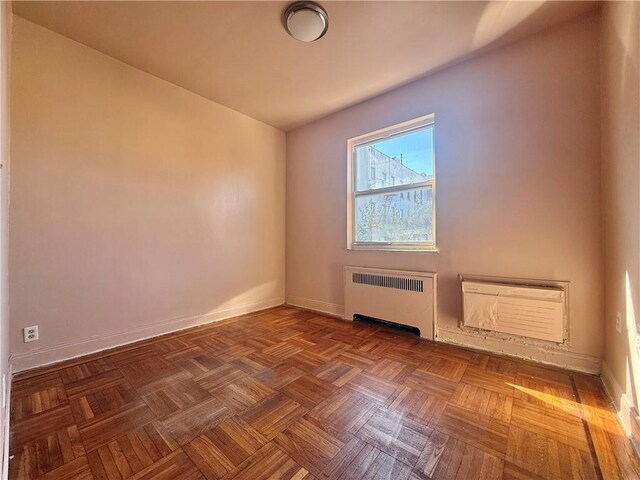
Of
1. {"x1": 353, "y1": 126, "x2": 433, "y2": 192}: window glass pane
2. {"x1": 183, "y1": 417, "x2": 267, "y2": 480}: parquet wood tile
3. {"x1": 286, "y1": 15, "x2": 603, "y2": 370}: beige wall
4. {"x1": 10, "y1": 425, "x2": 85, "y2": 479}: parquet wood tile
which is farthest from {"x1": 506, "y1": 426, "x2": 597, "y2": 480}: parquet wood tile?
{"x1": 353, "y1": 126, "x2": 433, "y2": 192}: window glass pane

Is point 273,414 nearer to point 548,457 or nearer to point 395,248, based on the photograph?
point 548,457

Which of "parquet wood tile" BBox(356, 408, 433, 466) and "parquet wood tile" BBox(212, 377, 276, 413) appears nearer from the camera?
"parquet wood tile" BBox(356, 408, 433, 466)

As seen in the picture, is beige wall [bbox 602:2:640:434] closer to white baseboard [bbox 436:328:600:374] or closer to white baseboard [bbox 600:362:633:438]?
white baseboard [bbox 600:362:633:438]

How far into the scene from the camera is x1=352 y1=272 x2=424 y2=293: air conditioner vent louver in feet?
8.54

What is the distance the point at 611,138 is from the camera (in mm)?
1676

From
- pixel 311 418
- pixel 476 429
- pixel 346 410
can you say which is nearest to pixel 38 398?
pixel 311 418

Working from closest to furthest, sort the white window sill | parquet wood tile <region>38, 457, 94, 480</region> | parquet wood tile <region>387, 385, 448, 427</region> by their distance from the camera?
parquet wood tile <region>38, 457, 94, 480</region>
parquet wood tile <region>387, 385, 448, 427</region>
the white window sill

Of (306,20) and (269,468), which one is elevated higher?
(306,20)

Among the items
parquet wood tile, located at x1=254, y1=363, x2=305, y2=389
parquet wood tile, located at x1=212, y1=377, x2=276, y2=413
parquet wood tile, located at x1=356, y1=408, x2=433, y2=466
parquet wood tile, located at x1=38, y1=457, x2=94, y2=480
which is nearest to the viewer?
parquet wood tile, located at x1=38, y1=457, x2=94, y2=480

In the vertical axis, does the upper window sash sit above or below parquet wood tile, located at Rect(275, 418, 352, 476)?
above

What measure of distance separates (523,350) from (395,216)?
1.64 m

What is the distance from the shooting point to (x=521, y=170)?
2131mm

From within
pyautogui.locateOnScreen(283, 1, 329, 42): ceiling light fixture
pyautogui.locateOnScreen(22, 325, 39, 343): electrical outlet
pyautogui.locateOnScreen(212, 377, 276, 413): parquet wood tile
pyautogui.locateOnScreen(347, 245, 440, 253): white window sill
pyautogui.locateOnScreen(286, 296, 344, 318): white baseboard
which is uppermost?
pyautogui.locateOnScreen(283, 1, 329, 42): ceiling light fixture

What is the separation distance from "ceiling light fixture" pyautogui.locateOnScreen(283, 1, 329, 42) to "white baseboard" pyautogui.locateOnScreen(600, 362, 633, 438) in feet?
9.74
